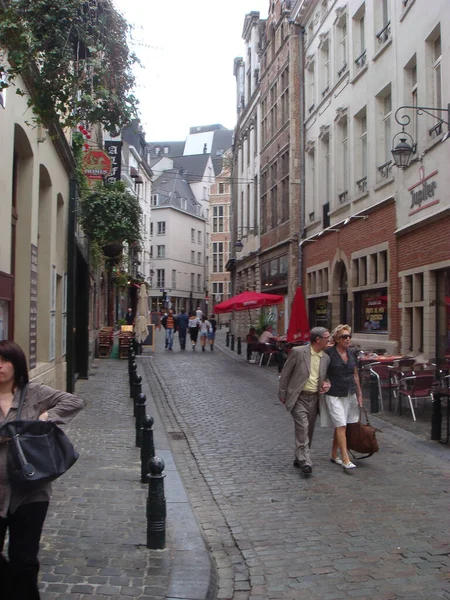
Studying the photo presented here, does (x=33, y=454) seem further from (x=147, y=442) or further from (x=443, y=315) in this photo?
(x=443, y=315)

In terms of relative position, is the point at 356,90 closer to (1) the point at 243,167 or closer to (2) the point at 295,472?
(2) the point at 295,472

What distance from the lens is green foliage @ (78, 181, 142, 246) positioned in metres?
16.5

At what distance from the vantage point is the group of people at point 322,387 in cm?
750

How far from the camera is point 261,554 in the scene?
4.96 metres

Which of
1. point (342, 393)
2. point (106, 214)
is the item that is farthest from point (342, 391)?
point (106, 214)

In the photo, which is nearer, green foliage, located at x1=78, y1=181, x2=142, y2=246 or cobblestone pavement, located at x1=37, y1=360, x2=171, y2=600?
cobblestone pavement, located at x1=37, y1=360, x2=171, y2=600

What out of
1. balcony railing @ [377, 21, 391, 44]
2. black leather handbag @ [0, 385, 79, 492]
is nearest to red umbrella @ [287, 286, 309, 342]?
balcony railing @ [377, 21, 391, 44]

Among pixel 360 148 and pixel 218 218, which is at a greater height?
pixel 218 218

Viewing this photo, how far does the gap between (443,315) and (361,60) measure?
30.7 ft

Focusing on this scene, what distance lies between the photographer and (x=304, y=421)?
7.45 metres

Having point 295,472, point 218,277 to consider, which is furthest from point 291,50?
point 218,277

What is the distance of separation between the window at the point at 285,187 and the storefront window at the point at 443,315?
14529 mm

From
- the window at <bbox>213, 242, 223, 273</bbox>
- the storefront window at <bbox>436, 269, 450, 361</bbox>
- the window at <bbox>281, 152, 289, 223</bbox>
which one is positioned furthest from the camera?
the window at <bbox>213, 242, 223, 273</bbox>

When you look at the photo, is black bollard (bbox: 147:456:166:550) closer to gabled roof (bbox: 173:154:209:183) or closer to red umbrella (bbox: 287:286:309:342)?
red umbrella (bbox: 287:286:309:342)
